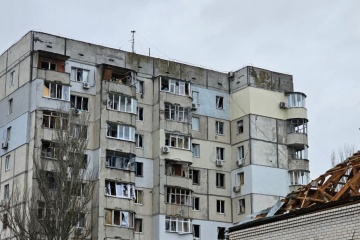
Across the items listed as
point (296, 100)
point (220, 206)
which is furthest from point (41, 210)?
point (296, 100)

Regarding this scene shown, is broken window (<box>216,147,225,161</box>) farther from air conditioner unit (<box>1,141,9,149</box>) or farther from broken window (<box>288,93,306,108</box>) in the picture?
air conditioner unit (<box>1,141,9,149</box>)

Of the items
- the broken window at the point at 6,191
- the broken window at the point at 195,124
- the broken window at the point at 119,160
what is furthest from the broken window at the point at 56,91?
the broken window at the point at 195,124

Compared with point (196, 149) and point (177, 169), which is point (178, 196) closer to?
point (177, 169)

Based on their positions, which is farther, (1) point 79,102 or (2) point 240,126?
(2) point 240,126

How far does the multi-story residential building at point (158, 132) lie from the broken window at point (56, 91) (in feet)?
0.21

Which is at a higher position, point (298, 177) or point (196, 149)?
point (196, 149)

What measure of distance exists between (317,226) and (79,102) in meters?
30.1

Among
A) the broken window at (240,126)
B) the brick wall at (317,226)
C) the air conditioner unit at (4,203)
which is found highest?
the broken window at (240,126)

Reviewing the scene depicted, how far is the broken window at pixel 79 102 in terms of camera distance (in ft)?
146

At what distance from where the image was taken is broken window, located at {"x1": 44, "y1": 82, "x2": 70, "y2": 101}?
43312 mm

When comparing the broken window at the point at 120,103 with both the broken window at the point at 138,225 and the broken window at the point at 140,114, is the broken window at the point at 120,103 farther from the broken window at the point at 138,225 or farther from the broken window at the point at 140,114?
the broken window at the point at 138,225

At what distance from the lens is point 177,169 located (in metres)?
47.0

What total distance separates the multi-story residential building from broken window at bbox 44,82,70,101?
6cm

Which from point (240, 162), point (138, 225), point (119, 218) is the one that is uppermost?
point (240, 162)
